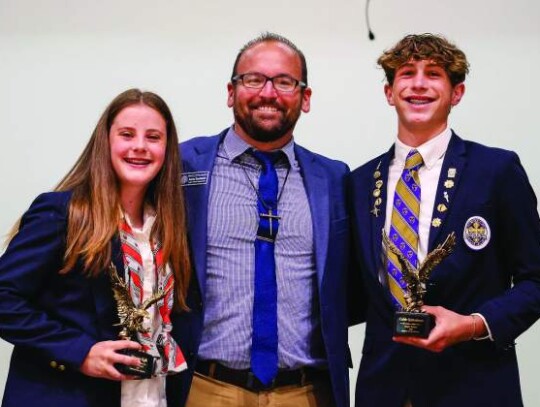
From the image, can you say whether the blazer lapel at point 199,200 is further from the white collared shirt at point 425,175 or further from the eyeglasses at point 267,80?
the white collared shirt at point 425,175

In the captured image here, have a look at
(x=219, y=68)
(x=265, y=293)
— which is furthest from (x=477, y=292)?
(x=219, y=68)

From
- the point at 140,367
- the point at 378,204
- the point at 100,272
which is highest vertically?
the point at 378,204

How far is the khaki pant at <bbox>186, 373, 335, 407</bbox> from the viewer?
2273 mm

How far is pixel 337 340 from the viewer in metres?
2.36

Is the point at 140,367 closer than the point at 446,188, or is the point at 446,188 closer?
the point at 140,367

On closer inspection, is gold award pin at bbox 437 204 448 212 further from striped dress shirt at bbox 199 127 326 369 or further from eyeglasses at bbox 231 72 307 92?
eyeglasses at bbox 231 72 307 92

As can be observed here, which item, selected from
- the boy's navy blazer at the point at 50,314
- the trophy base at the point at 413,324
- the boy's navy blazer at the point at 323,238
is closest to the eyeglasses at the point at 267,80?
the boy's navy blazer at the point at 323,238

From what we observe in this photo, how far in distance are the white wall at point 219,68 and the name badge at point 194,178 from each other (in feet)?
3.29

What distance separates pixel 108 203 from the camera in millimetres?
2070

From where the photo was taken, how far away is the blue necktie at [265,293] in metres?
2.26

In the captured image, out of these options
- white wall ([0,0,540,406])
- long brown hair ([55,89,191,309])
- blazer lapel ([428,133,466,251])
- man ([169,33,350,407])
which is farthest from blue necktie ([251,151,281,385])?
white wall ([0,0,540,406])

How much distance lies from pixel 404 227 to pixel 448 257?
0.15 metres

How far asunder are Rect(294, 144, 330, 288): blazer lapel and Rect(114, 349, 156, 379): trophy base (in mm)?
606

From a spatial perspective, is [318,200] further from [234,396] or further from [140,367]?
[140,367]
